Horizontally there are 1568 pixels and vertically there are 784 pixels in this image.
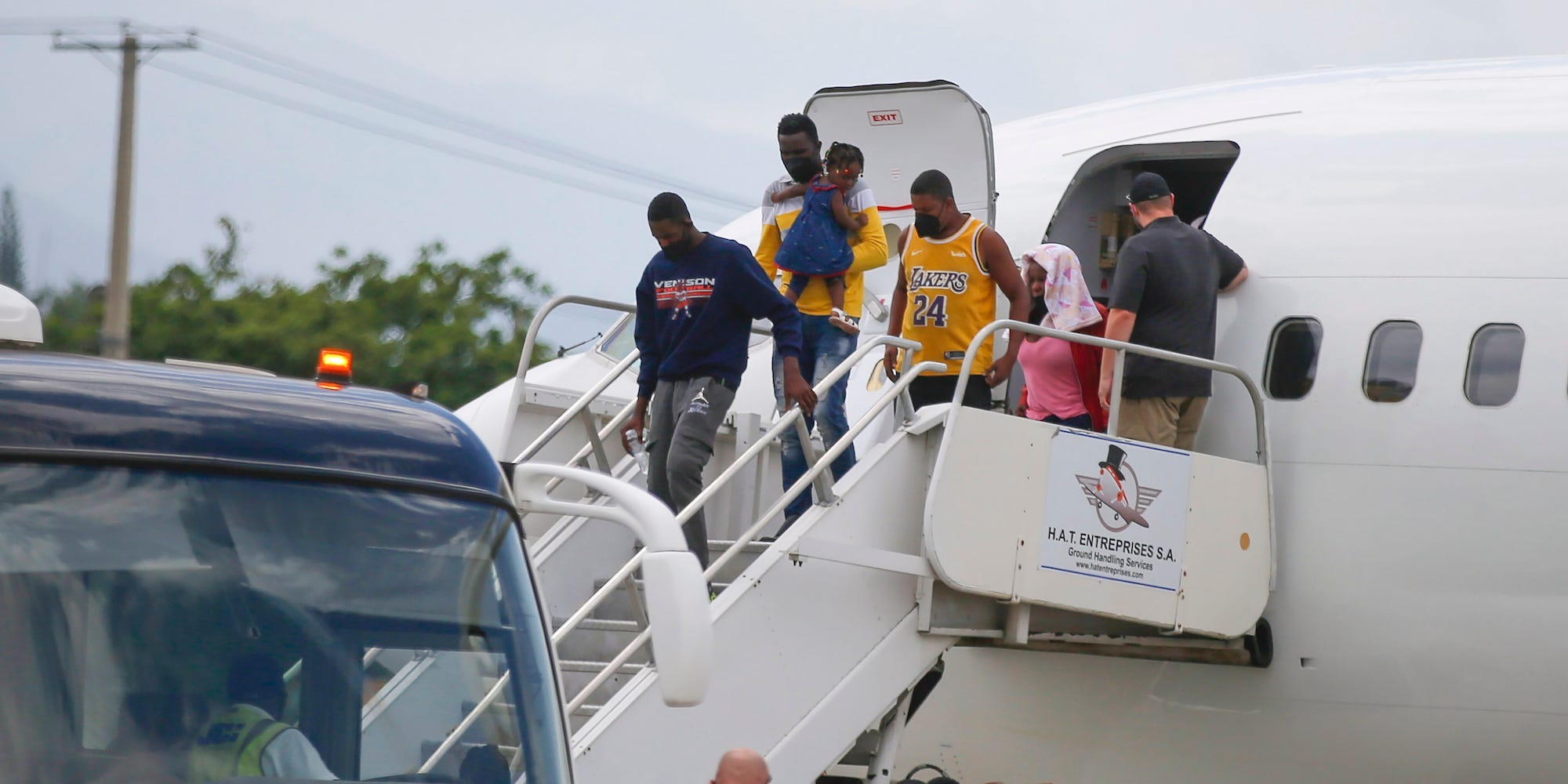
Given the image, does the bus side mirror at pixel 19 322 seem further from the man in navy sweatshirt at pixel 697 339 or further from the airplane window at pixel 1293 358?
the airplane window at pixel 1293 358

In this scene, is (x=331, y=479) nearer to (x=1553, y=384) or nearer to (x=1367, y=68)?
(x=1553, y=384)

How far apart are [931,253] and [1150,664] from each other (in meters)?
2.38

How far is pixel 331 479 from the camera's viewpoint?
388 centimetres

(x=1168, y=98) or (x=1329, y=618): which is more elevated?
(x=1168, y=98)

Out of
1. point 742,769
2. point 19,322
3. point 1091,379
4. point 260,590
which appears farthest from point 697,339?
point 260,590

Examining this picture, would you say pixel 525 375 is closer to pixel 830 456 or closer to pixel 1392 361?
pixel 830 456

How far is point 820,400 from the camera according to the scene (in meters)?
8.12

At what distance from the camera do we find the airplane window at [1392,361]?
795 centimetres

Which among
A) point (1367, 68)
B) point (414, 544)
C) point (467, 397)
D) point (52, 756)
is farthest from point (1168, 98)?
point (467, 397)

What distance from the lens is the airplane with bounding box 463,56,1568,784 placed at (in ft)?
25.2

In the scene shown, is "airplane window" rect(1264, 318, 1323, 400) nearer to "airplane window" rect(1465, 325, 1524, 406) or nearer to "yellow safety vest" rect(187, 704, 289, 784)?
"airplane window" rect(1465, 325, 1524, 406)

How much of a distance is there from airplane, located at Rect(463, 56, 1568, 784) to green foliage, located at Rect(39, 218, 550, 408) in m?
29.8

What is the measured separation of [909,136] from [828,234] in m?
1.56

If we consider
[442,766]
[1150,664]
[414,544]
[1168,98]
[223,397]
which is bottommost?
[1150,664]
